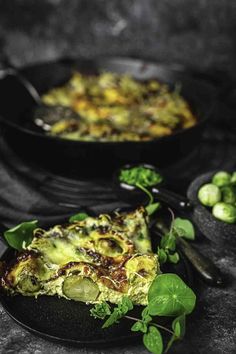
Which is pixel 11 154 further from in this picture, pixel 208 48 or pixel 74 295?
pixel 208 48

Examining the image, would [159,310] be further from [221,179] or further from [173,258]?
[221,179]

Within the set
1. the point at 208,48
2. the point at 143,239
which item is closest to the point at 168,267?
the point at 143,239

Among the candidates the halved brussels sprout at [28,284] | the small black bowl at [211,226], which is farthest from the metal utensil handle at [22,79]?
the halved brussels sprout at [28,284]

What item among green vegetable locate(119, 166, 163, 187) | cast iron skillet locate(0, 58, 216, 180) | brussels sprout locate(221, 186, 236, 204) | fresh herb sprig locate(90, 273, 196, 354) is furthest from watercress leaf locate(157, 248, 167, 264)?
cast iron skillet locate(0, 58, 216, 180)

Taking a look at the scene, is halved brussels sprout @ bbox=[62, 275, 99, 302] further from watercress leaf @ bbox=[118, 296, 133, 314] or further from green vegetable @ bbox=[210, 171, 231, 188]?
green vegetable @ bbox=[210, 171, 231, 188]

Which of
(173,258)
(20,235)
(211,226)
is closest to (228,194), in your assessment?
(211,226)
